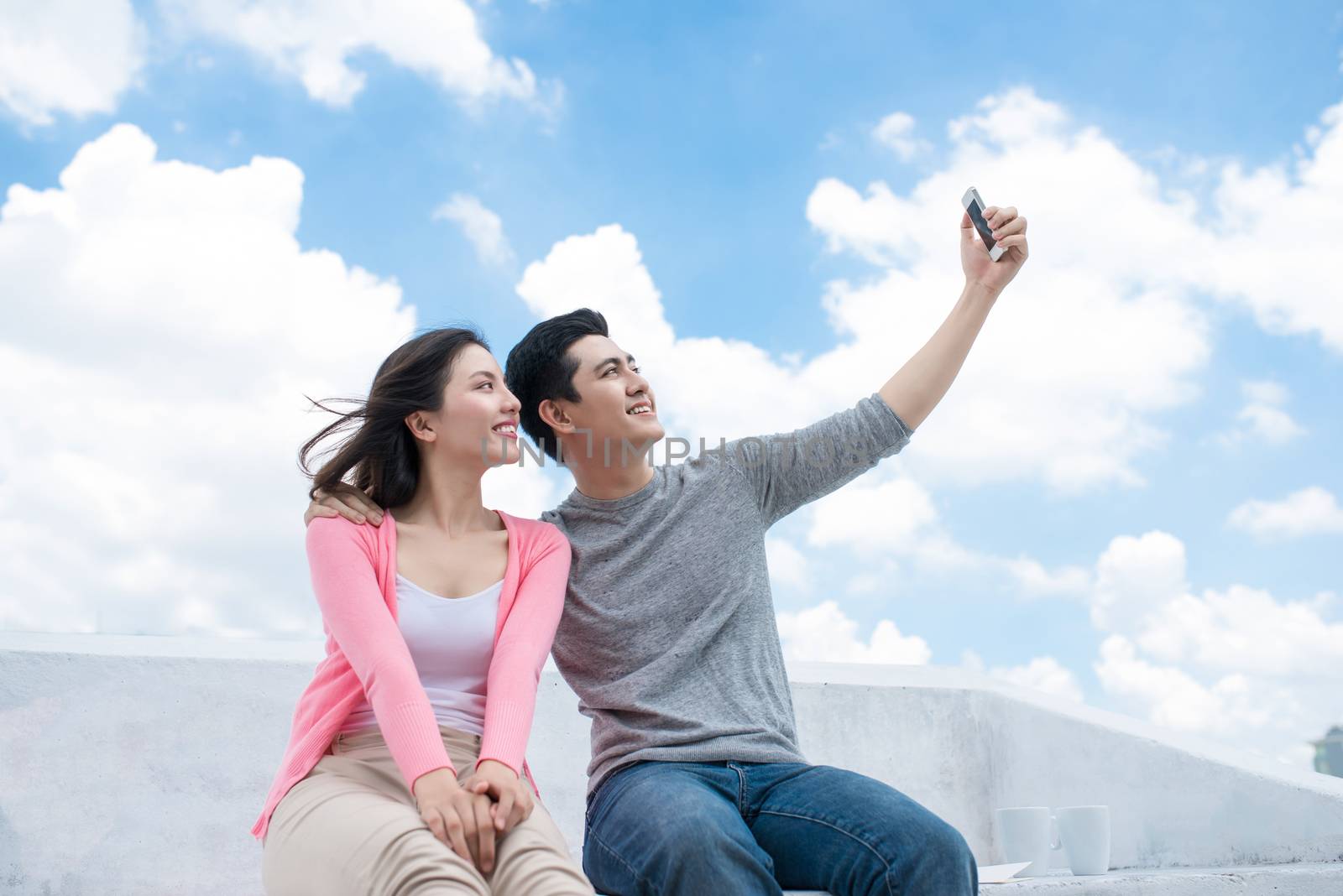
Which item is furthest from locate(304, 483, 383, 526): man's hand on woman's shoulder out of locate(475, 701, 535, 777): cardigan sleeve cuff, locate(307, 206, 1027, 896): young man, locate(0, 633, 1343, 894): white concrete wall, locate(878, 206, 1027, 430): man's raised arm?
locate(0, 633, 1343, 894): white concrete wall

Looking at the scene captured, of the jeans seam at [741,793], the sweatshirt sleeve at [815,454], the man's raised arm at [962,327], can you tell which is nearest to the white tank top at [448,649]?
the jeans seam at [741,793]

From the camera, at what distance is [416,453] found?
1659 mm

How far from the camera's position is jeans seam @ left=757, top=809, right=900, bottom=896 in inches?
52.1

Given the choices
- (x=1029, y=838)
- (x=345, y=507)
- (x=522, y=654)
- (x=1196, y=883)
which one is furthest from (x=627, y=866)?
(x=1196, y=883)

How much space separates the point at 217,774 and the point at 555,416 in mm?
1266

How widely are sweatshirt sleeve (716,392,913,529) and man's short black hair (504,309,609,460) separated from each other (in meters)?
0.28

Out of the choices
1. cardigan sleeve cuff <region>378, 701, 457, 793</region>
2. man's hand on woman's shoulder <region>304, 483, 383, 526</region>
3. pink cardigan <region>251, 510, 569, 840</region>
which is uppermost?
man's hand on woman's shoulder <region>304, 483, 383, 526</region>

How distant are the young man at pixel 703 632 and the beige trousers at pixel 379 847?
0.17 metres

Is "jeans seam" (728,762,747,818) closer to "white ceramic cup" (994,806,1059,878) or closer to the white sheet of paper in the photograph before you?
the white sheet of paper

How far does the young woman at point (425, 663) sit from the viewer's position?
1.19 m

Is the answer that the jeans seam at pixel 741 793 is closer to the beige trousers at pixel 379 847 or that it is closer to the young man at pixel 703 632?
the young man at pixel 703 632

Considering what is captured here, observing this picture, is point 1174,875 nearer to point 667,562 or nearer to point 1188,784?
point 1188,784

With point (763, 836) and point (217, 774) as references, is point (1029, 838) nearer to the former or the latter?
point (763, 836)

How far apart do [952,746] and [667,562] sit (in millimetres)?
1658
